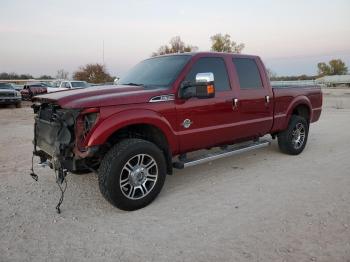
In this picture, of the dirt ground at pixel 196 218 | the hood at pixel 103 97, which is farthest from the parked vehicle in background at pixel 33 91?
the hood at pixel 103 97

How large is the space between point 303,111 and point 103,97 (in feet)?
15.8

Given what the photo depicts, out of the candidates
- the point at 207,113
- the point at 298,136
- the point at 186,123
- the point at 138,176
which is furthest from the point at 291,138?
the point at 138,176

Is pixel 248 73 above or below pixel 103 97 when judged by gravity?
above

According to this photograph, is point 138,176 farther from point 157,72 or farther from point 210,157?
point 157,72

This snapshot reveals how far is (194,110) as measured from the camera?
4.77 meters

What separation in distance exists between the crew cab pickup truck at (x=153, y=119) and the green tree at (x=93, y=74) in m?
53.5

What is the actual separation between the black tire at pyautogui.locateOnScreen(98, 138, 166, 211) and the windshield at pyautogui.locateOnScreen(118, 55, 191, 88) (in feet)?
3.31

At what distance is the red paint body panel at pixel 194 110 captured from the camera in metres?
3.93

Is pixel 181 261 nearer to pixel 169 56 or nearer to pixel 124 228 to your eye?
pixel 124 228

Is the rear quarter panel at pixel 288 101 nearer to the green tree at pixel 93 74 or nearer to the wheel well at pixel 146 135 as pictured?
the wheel well at pixel 146 135

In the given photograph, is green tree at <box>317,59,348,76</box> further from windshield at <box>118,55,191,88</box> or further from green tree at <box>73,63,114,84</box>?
windshield at <box>118,55,191,88</box>

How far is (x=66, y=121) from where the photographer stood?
3.91 metres

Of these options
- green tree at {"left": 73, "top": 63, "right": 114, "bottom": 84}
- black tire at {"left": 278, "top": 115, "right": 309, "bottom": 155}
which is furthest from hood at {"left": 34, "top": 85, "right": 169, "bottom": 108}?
green tree at {"left": 73, "top": 63, "right": 114, "bottom": 84}

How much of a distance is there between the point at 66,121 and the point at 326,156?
5.09 m
